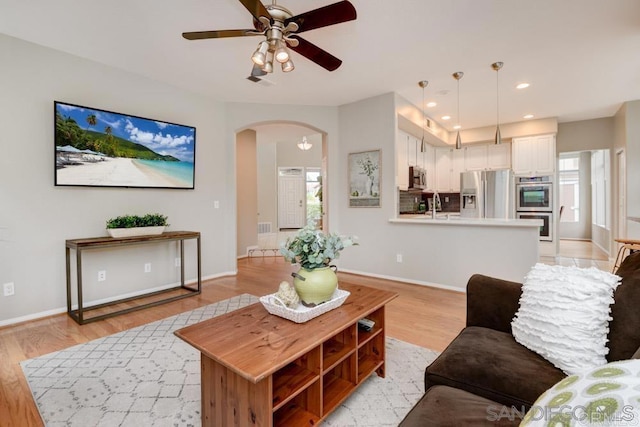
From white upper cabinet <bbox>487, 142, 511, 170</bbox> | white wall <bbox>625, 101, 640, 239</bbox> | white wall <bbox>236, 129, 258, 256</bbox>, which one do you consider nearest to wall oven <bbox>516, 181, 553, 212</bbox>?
white upper cabinet <bbox>487, 142, 511, 170</bbox>

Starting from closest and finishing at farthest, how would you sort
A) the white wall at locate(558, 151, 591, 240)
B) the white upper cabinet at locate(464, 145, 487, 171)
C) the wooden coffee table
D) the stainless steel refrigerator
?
the wooden coffee table, the stainless steel refrigerator, the white upper cabinet at locate(464, 145, 487, 171), the white wall at locate(558, 151, 591, 240)

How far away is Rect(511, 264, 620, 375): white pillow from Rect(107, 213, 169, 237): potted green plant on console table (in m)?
3.46

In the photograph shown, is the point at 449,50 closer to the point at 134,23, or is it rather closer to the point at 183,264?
the point at 134,23

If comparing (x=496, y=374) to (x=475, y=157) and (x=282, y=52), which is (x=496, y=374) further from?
(x=475, y=157)

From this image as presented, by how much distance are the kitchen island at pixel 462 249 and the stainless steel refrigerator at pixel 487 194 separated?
7.52 ft

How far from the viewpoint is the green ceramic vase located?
5.28ft

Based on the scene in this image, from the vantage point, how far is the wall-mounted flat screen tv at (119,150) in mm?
2977

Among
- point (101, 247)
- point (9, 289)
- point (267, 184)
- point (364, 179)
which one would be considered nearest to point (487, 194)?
point (364, 179)

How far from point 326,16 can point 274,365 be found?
203cm

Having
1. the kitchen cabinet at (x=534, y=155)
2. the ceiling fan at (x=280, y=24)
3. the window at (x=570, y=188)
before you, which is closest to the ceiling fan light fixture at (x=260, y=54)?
the ceiling fan at (x=280, y=24)

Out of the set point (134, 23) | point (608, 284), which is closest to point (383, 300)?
point (608, 284)

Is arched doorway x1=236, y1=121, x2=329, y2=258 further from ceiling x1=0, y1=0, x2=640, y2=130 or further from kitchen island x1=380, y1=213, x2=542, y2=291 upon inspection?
kitchen island x1=380, y1=213, x2=542, y2=291

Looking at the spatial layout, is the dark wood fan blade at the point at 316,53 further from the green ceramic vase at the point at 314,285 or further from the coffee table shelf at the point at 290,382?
the coffee table shelf at the point at 290,382

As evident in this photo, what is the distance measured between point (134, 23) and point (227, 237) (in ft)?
9.37
